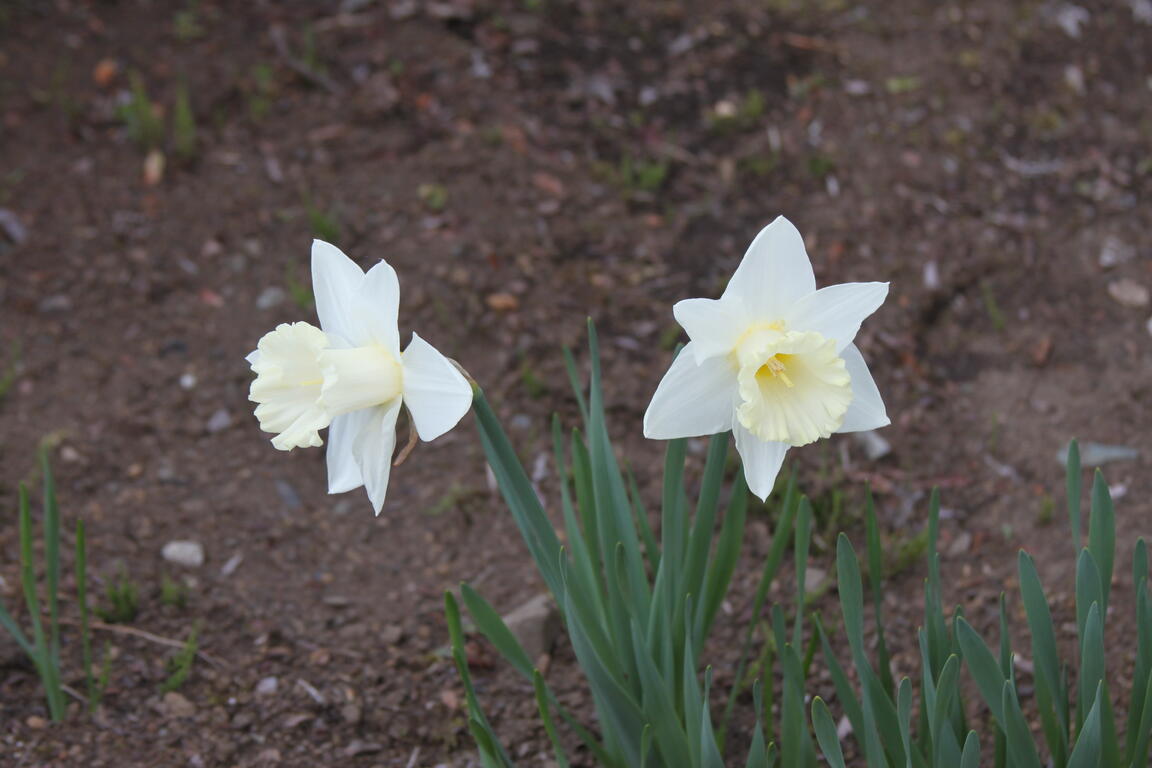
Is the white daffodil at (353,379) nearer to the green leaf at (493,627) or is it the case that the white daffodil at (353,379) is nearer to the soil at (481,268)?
the green leaf at (493,627)

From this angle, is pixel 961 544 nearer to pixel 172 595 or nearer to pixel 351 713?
pixel 351 713

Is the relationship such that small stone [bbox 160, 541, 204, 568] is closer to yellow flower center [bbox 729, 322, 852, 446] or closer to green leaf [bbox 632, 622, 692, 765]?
green leaf [bbox 632, 622, 692, 765]

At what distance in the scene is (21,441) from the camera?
2701 millimetres

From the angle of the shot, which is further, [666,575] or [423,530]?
[423,530]

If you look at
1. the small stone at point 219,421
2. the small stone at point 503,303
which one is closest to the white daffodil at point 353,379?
the small stone at point 219,421

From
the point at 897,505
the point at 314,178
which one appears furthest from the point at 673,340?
the point at 314,178

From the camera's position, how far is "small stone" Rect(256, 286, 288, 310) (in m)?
3.07

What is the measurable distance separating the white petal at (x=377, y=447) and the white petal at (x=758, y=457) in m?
0.44

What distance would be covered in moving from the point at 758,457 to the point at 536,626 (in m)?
0.98

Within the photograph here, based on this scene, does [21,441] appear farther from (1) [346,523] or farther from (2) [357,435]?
(2) [357,435]

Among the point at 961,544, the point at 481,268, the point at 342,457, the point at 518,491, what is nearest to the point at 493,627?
the point at 518,491

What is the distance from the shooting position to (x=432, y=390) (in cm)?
131

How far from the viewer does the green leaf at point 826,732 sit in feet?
4.55

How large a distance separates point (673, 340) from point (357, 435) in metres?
1.65
